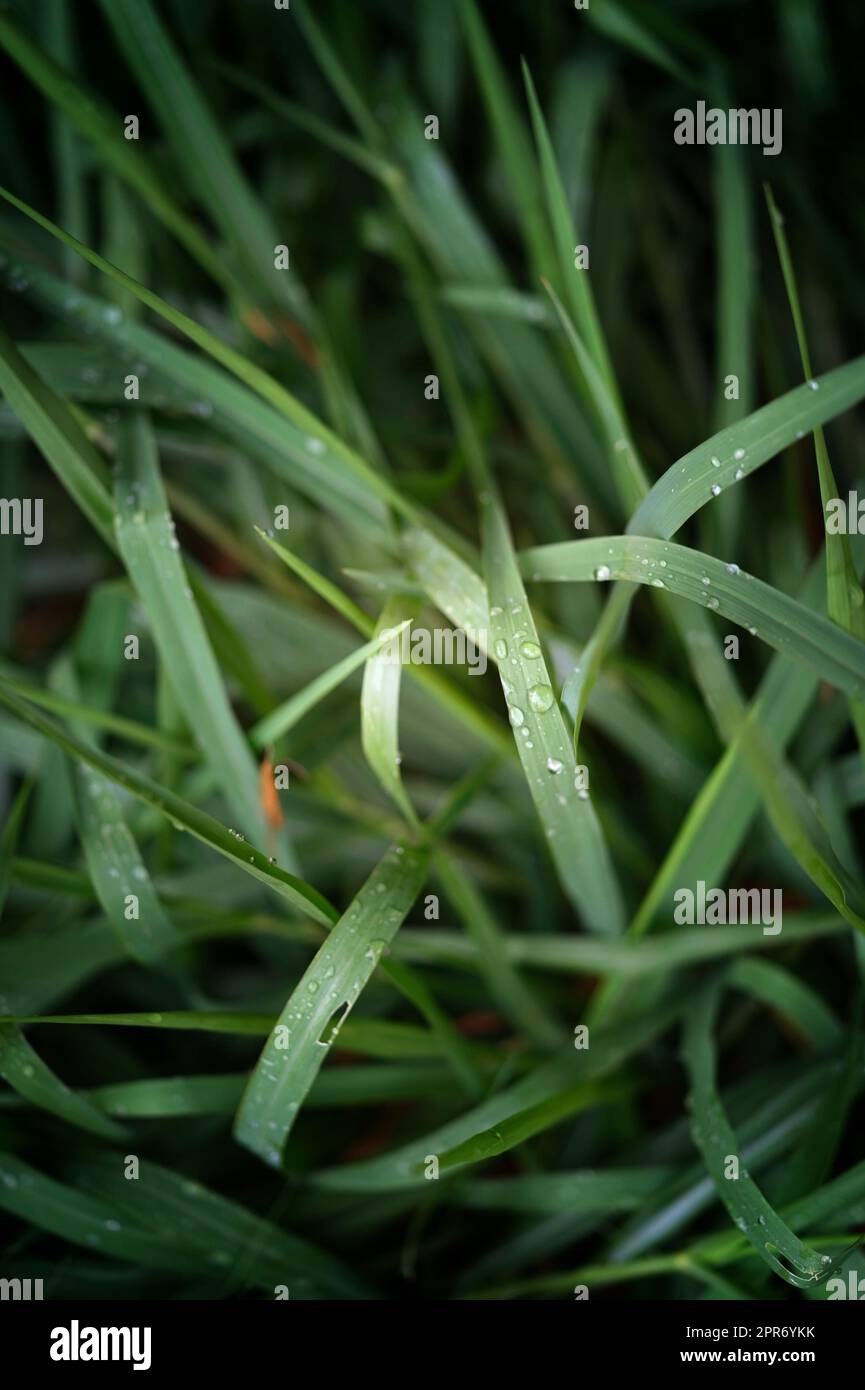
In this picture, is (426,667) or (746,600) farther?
(426,667)

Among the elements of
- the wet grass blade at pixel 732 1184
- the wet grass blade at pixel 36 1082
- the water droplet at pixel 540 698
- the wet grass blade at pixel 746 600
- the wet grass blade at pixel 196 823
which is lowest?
the wet grass blade at pixel 732 1184

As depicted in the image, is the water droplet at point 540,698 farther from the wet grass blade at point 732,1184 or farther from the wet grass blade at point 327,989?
the wet grass blade at point 732,1184

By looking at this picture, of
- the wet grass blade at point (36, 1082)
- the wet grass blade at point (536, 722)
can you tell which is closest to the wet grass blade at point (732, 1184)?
the wet grass blade at point (536, 722)

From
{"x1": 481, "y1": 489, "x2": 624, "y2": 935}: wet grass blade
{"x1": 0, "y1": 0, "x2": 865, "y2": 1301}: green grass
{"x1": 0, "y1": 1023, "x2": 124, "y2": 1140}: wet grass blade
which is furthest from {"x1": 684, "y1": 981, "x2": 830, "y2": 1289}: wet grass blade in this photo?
{"x1": 0, "y1": 1023, "x2": 124, "y2": 1140}: wet grass blade

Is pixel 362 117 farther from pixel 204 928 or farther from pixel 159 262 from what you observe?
pixel 204 928

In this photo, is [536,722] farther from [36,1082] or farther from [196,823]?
[36,1082]

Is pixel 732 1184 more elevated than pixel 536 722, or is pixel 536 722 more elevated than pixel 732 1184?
pixel 536 722

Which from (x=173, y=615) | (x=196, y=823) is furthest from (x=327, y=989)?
(x=173, y=615)
